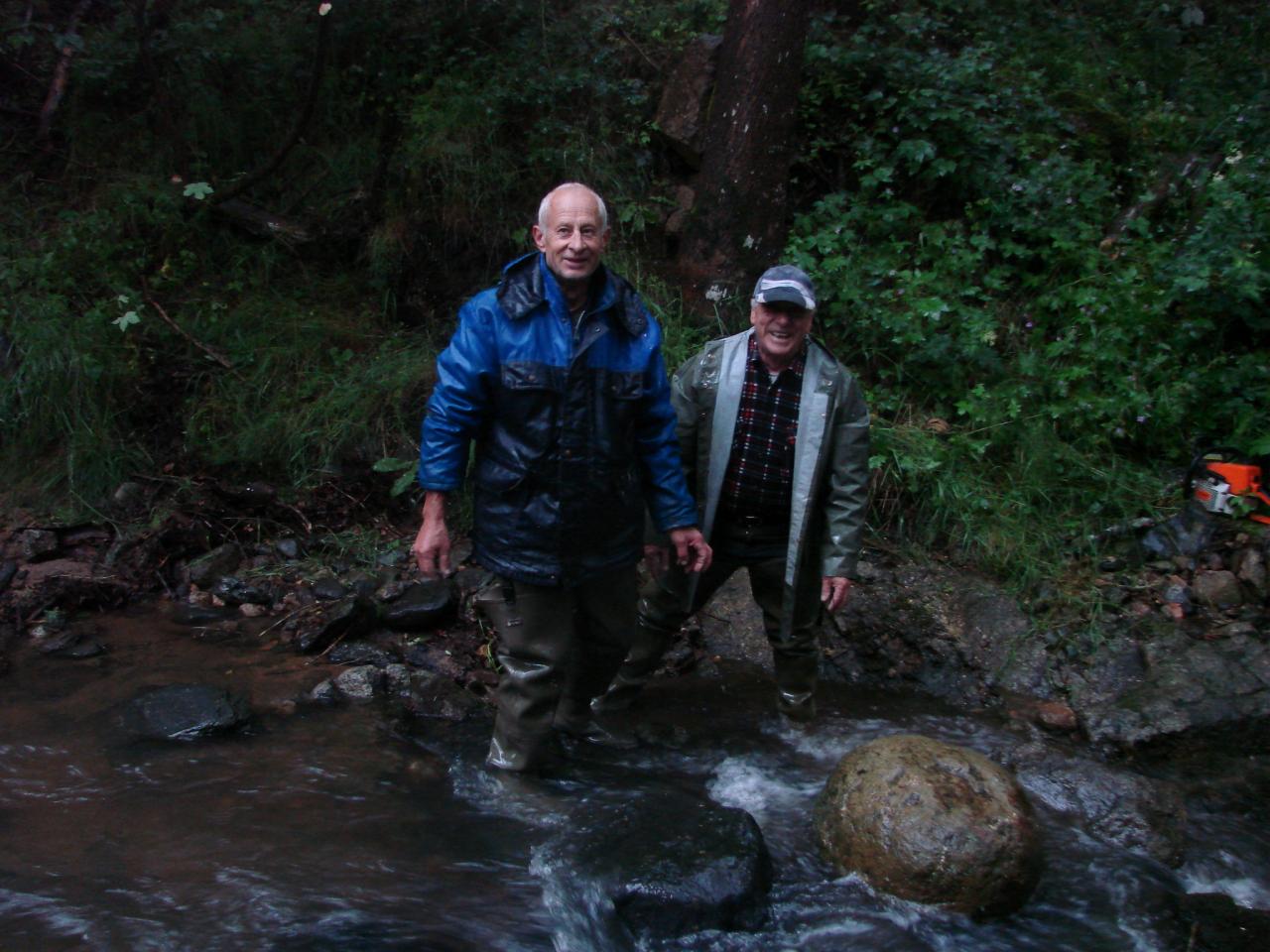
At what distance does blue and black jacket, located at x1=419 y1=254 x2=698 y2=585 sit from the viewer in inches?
134

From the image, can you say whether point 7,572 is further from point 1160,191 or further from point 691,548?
point 1160,191

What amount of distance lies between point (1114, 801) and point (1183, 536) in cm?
198

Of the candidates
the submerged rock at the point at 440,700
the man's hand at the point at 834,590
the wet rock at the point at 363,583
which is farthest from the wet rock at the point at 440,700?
the man's hand at the point at 834,590

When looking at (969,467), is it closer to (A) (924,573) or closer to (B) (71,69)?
(A) (924,573)

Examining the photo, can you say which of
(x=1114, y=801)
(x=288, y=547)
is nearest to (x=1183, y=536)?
(x=1114, y=801)

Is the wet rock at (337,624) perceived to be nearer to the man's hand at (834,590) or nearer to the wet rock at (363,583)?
the wet rock at (363,583)

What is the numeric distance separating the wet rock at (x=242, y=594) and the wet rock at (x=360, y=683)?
99cm

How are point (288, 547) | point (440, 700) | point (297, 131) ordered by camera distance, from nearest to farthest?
1. point (440, 700)
2. point (288, 547)
3. point (297, 131)

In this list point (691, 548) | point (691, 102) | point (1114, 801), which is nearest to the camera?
point (691, 548)

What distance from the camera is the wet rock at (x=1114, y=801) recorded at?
13.1ft

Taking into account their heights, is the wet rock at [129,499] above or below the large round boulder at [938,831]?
above

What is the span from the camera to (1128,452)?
6.14 metres

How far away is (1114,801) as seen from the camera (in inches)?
164

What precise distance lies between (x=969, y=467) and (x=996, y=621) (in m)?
1.01
